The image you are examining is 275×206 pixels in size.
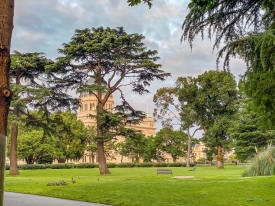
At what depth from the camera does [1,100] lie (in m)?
2.64

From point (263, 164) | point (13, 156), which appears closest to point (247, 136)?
point (263, 164)

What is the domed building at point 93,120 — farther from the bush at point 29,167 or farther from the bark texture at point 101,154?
the bark texture at point 101,154

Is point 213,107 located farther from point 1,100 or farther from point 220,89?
point 1,100

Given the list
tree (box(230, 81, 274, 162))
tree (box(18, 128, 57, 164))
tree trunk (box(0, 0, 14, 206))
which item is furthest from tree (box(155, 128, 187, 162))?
tree trunk (box(0, 0, 14, 206))

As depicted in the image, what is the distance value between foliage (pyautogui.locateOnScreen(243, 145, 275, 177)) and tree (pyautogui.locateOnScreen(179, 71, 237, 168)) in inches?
1009

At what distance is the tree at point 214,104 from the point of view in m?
46.0

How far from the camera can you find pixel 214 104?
1875 inches

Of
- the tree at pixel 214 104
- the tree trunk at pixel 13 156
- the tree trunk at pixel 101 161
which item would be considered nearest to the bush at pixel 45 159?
the tree at pixel 214 104

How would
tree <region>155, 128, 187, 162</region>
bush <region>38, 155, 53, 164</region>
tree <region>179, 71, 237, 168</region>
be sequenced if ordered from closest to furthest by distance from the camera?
tree <region>179, 71, 237, 168</region> < bush <region>38, 155, 53, 164</region> < tree <region>155, 128, 187, 162</region>

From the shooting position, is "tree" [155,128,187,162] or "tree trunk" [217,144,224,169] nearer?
"tree trunk" [217,144,224,169]

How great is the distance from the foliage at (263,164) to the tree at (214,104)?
25637mm

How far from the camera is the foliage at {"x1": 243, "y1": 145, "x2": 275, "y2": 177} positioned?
725 inches

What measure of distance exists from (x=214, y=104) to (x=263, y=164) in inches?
1149

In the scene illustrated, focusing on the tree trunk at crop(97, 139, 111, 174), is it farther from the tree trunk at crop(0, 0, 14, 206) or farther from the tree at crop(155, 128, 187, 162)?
the tree at crop(155, 128, 187, 162)
